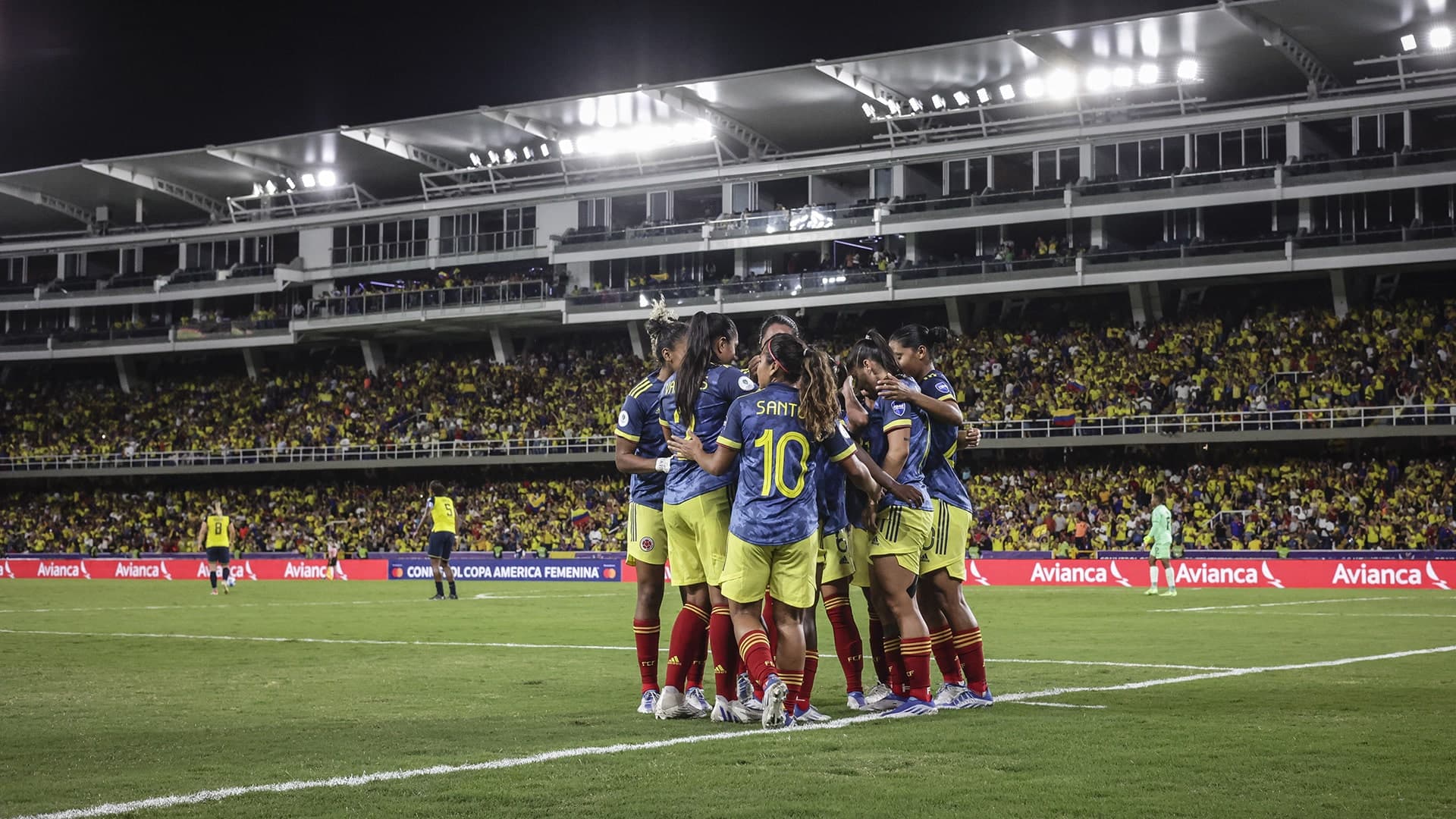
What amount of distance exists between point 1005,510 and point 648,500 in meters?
34.9

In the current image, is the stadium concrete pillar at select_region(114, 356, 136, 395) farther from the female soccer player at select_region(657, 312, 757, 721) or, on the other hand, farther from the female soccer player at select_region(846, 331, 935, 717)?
the female soccer player at select_region(846, 331, 935, 717)

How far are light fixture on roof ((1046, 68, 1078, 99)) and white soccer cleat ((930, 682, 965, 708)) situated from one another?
44.9 meters

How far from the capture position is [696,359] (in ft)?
30.1

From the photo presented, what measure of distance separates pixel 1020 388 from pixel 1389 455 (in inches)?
454

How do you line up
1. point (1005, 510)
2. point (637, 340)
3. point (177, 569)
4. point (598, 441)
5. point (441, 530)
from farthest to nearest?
point (637, 340) < point (598, 441) < point (177, 569) < point (1005, 510) < point (441, 530)

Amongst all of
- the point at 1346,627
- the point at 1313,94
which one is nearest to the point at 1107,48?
the point at 1313,94

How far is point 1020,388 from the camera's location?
4822 cm

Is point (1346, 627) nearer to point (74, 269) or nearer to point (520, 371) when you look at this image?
point (520, 371)

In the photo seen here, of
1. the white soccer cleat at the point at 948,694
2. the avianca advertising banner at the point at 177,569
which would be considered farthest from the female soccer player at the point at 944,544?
the avianca advertising banner at the point at 177,569

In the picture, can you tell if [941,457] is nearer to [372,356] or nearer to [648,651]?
[648,651]

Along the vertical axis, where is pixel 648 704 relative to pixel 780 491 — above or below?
below

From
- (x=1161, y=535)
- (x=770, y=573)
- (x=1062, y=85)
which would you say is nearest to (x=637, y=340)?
(x=1062, y=85)

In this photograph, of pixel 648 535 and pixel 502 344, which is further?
pixel 502 344

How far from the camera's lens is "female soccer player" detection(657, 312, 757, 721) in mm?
9094
